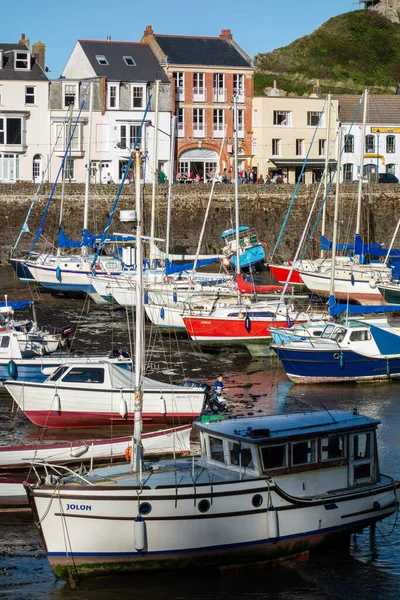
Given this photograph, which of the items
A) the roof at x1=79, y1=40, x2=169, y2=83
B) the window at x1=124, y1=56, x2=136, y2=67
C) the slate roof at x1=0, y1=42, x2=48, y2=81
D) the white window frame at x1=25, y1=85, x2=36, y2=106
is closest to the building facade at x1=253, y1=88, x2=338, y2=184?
the roof at x1=79, y1=40, x2=169, y2=83

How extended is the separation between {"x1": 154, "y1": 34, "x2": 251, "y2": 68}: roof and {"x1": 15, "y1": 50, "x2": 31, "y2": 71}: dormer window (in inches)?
379

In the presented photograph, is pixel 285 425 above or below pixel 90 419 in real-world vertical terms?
above

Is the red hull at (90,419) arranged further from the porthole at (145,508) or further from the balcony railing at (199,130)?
the balcony railing at (199,130)

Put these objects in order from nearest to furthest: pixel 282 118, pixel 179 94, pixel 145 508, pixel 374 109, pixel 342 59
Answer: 1. pixel 145 508
2. pixel 179 94
3. pixel 282 118
4. pixel 374 109
5. pixel 342 59

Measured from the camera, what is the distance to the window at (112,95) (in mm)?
68875

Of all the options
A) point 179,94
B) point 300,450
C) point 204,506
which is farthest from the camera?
point 179,94

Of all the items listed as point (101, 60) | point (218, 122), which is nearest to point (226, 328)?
point (101, 60)

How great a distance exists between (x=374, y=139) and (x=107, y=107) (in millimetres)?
19901

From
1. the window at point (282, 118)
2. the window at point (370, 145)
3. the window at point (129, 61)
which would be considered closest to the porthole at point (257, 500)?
the window at point (129, 61)

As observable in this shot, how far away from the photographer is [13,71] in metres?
66.8

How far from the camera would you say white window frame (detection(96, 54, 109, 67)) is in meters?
69.6

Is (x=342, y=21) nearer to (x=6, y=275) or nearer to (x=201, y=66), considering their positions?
(x=201, y=66)

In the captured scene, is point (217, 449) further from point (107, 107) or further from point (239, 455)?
point (107, 107)

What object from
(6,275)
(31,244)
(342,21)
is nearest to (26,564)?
(6,275)
